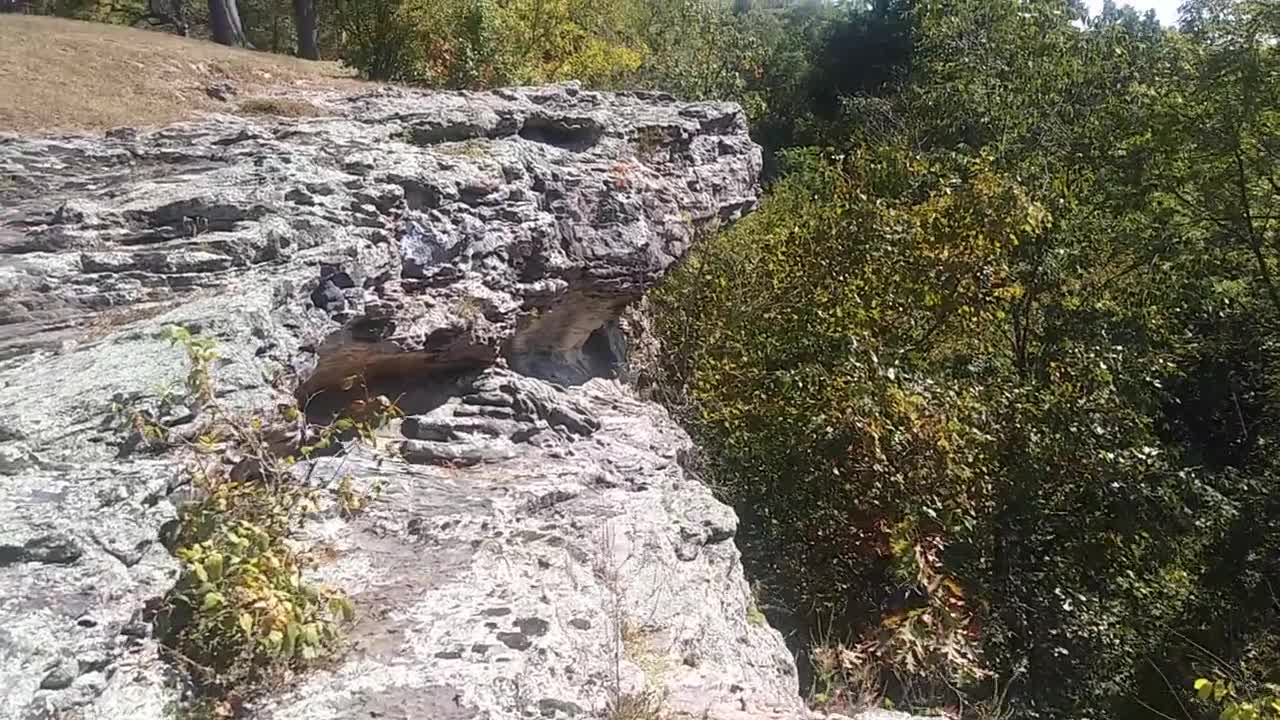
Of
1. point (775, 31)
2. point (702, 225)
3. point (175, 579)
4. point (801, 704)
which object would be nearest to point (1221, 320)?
point (702, 225)

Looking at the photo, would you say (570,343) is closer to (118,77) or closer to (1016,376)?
(1016,376)

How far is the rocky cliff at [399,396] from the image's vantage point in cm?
351

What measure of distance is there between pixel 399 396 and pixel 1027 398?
214 inches

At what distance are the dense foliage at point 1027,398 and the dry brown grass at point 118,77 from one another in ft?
17.3

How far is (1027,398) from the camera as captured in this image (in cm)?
→ 869

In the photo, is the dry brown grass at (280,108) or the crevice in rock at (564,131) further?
the dry brown grass at (280,108)

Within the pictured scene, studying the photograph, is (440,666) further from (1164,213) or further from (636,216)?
(1164,213)

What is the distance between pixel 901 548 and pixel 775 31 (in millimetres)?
31693

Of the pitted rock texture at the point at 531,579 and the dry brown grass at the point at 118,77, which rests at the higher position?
the dry brown grass at the point at 118,77

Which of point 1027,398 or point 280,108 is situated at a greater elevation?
point 280,108

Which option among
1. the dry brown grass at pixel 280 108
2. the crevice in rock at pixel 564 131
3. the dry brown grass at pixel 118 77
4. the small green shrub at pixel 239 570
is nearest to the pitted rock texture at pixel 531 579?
the small green shrub at pixel 239 570

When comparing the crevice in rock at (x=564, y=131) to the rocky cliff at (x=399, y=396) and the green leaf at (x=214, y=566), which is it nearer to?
the rocky cliff at (x=399, y=396)

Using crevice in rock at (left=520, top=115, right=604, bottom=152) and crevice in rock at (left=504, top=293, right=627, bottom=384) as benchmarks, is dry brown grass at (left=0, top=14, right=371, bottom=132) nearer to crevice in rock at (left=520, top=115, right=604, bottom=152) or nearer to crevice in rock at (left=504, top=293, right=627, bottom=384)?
crevice in rock at (left=520, top=115, right=604, bottom=152)

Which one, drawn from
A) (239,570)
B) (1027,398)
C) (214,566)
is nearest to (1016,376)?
Result: (1027,398)
